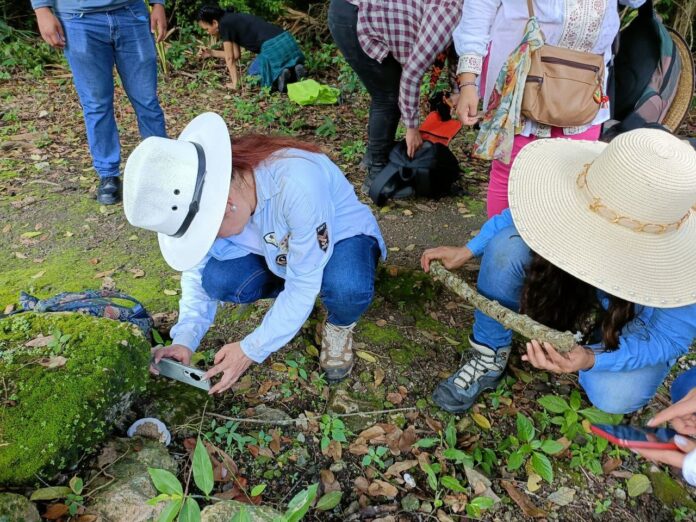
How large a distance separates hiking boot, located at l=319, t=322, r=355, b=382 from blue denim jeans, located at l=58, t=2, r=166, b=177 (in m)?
2.47

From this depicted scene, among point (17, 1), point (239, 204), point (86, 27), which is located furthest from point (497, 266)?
point (17, 1)

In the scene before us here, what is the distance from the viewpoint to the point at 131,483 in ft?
5.57

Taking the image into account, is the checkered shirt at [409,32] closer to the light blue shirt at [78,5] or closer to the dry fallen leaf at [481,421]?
the light blue shirt at [78,5]

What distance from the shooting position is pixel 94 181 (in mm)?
4316

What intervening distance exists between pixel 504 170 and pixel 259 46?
4.75 metres

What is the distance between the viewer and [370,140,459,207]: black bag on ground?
369 centimetres

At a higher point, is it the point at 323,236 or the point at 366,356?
the point at 323,236

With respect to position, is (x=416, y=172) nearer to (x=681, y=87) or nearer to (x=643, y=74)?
(x=643, y=74)

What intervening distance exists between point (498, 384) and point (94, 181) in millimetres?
3594

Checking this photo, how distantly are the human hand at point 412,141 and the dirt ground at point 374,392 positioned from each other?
0.39 metres

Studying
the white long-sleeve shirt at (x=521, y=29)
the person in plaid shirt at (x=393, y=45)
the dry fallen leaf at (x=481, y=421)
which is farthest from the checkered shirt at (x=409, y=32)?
the dry fallen leaf at (x=481, y=421)

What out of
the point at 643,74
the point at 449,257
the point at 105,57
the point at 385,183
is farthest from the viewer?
the point at 385,183

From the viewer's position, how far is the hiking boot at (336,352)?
92.4 inches

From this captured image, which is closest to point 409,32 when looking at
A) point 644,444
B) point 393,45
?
point 393,45
